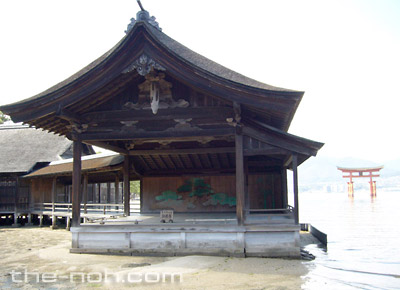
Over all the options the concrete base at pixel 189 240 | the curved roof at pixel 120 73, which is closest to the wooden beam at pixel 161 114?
the curved roof at pixel 120 73

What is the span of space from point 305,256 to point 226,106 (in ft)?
17.8

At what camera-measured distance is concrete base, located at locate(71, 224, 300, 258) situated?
11438 mm

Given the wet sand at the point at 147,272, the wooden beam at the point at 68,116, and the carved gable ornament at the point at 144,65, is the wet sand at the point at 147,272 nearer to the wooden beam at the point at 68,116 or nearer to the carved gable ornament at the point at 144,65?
the wooden beam at the point at 68,116

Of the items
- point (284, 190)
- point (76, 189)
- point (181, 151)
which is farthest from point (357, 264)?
point (76, 189)

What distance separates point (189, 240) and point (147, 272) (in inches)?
95.7

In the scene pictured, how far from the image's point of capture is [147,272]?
966 cm

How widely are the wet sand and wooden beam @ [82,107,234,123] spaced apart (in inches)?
176

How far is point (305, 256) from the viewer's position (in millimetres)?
11953

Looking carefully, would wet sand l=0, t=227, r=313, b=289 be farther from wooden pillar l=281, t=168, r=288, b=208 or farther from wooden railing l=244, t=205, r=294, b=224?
wooden pillar l=281, t=168, r=288, b=208

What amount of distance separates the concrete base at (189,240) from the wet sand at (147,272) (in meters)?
0.35

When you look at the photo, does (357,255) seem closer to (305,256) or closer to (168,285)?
(305,256)

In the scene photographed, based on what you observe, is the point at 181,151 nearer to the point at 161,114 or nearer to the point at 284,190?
the point at 161,114

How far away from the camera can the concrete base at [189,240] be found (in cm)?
1144

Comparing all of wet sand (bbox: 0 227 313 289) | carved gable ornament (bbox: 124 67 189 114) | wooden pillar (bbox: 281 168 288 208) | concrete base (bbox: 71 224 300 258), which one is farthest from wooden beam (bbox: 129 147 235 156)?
wet sand (bbox: 0 227 313 289)
